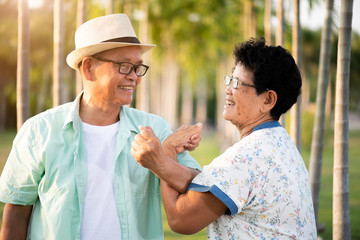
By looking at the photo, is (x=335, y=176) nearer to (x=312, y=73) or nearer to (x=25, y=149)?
(x=25, y=149)

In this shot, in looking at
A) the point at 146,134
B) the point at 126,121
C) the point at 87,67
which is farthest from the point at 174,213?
the point at 87,67

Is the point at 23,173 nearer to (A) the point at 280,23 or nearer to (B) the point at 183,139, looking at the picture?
(B) the point at 183,139

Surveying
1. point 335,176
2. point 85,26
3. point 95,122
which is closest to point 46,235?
point 95,122

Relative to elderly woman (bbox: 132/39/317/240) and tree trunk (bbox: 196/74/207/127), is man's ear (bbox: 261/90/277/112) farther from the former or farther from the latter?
tree trunk (bbox: 196/74/207/127)

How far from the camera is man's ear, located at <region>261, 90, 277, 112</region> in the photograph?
267 cm

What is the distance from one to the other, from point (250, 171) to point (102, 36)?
136 cm

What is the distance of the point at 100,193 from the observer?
2.89 m

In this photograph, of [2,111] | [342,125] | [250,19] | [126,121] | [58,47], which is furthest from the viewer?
[2,111]

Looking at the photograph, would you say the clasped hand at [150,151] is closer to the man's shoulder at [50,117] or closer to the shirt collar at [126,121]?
the shirt collar at [126,121]

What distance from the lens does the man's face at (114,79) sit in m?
3.05

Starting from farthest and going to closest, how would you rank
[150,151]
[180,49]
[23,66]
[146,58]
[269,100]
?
[180,49]
[146,58]
[23,66]
[269,100]
[150,151]

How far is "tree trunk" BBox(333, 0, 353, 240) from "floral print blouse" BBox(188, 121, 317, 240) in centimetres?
236

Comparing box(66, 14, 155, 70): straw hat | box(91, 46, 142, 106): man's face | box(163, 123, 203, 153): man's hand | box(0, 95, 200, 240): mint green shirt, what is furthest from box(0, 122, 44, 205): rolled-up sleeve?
box(163, 123, 203, 153): man's hand

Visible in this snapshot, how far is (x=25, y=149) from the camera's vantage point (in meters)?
2.86
